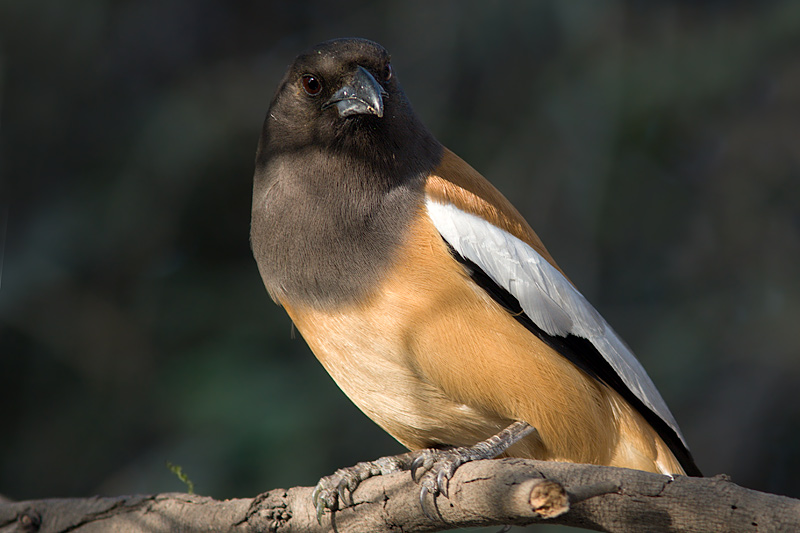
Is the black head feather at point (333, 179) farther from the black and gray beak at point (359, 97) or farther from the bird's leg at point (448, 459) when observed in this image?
the bird's leg at point (448, 459)

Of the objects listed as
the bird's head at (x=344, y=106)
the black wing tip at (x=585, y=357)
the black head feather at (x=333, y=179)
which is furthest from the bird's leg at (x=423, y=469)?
the bird's head at (x=344, y=106)

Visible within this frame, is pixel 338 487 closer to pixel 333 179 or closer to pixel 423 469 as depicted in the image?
pixel 423 469

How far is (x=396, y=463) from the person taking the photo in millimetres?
2801

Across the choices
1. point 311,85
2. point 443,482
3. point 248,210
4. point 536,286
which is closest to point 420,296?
point 536,286

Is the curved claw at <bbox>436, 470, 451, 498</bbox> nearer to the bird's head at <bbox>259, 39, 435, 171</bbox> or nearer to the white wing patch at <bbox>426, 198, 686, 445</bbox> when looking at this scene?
the white wing patch at <bbox>426, 198, 686, 445</bbox>

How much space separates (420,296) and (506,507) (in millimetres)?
866

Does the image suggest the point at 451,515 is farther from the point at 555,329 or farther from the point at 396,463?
the point at 555,329

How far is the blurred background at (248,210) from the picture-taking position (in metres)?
5.46

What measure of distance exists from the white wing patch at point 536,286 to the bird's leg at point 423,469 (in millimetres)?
428

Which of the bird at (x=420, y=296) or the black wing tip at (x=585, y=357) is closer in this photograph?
the bird at (x=420, y=296)

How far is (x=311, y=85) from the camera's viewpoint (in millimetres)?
3125

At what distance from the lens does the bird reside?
2752 mm

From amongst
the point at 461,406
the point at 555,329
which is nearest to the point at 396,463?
the point at 461,406

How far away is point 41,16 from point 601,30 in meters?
4.15
